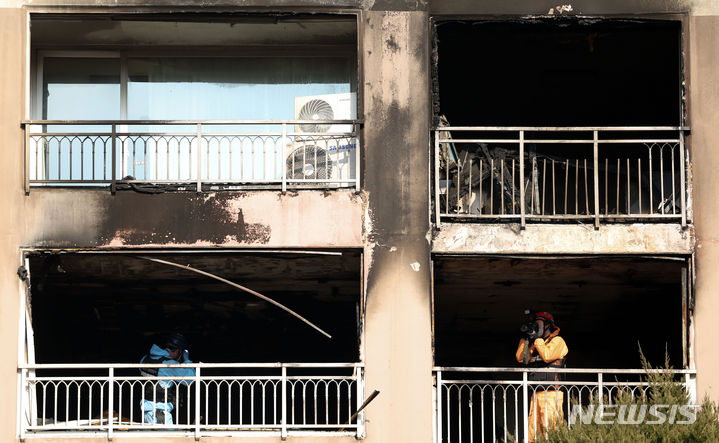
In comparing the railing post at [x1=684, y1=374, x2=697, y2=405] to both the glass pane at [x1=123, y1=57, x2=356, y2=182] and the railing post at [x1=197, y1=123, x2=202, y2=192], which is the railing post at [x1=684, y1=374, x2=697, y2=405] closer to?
the glass pane at [x1=123, y1=57, x2=356, y2=182]

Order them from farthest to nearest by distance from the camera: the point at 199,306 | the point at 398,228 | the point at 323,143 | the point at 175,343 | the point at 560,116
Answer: the point at 560,116 → the point at 199,306 → the point at 323,143 → the point at 175,343 → the point at 398,228

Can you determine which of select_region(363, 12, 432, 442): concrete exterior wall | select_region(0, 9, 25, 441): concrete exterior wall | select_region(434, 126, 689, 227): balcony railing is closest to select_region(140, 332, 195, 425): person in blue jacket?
select_region(0, 9, 25, 441): concrete exterior wall

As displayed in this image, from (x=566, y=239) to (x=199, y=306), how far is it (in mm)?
5944

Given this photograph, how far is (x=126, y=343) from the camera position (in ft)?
58.3

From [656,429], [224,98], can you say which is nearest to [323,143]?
[224,98]

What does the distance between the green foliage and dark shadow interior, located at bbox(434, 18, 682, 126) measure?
13.8 ft

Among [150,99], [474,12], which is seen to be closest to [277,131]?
[150,99]

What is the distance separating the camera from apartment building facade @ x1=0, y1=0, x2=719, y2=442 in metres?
13.5

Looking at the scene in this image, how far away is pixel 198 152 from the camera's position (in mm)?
13812

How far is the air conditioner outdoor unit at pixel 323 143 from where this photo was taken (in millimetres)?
14469

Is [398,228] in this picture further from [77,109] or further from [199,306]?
[77,109]

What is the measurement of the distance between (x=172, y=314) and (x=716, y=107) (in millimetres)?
8399

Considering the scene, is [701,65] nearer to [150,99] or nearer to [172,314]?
[150,99]

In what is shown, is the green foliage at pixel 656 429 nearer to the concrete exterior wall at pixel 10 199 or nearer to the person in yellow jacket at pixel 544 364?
the person in yellow jacket at pixel 544 364
